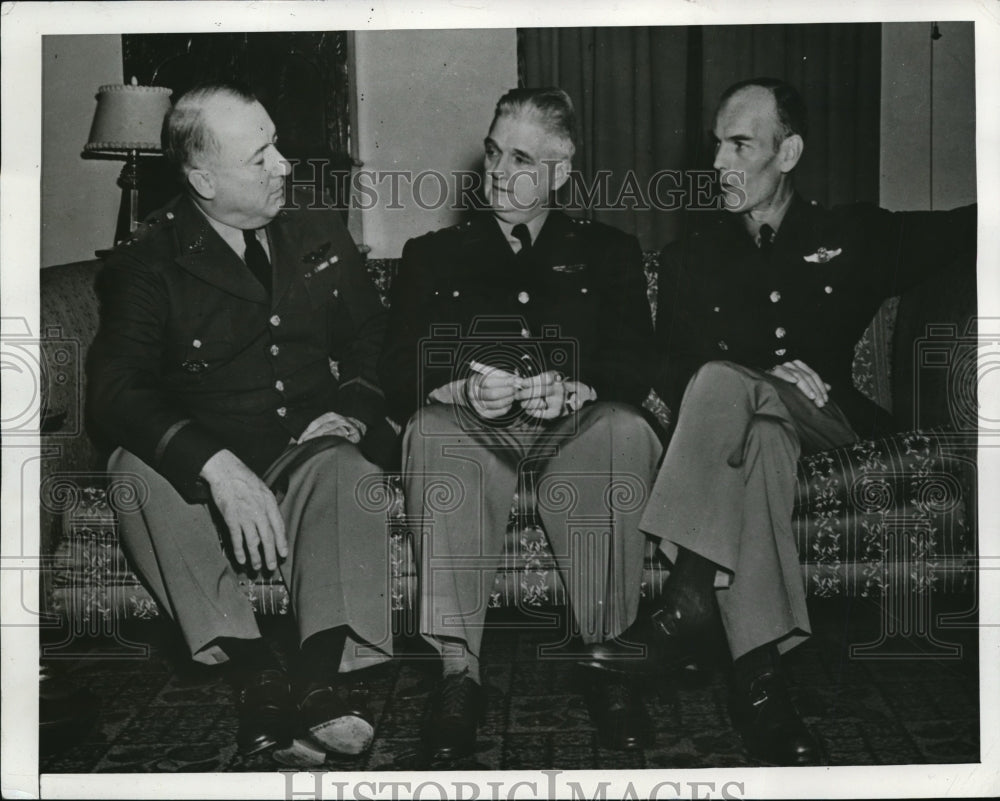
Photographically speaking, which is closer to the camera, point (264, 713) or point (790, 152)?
point (264, 713)

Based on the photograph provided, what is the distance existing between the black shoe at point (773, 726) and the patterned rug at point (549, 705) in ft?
0.13

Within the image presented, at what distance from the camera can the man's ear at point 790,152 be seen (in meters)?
2.81

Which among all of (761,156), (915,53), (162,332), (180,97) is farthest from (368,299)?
(915,53)

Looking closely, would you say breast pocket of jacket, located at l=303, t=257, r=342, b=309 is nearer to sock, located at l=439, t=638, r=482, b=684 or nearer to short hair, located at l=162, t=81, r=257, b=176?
short hair, located at l=162, t=81, r=257, b=176

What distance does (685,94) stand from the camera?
2816mm

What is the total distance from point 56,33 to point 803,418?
2.29 m

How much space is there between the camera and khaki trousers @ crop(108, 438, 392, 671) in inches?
105

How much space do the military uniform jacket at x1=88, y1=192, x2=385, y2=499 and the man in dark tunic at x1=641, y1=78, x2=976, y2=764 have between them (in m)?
0.87

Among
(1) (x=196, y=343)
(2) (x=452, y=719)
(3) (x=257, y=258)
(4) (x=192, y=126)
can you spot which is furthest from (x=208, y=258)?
(2) (x=452, y=719)

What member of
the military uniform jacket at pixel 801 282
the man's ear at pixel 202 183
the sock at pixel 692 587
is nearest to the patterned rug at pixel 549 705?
the sock at pixel 692 587

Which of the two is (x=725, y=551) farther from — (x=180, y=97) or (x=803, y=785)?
(x=180, y=97)

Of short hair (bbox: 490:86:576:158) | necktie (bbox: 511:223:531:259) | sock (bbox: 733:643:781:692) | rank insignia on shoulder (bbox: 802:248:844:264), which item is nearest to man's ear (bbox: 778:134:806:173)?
rank insignia on shoulder (bbox: 802:248:844:264)

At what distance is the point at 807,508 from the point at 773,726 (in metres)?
0.57

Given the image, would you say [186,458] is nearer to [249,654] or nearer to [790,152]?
[249,654]
